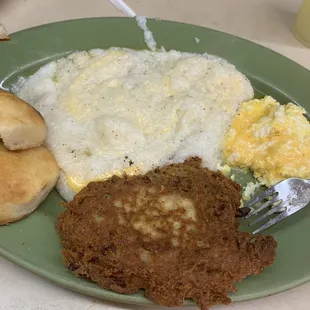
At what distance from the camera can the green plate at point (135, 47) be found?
129 cm

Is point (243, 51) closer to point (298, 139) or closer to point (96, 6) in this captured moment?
point (298, 139)

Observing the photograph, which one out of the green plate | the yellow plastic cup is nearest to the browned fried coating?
the green plate

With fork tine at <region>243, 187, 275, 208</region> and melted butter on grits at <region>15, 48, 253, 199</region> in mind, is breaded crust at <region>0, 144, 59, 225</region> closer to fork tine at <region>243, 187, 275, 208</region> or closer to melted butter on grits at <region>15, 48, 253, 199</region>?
melted butter on grits at <region>15, 48, 253, 199</region>

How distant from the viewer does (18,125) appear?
4.50 feet

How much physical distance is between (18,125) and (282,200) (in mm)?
854

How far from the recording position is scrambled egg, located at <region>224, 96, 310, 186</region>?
169 centimetres

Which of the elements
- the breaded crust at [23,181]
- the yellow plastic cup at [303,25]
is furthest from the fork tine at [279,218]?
the yellow plastic cup at [303,25]

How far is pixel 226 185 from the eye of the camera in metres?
1.54

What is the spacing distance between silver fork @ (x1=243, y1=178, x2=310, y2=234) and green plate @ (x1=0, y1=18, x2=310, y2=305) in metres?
0.03

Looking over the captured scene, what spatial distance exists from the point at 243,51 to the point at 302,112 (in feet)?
1.27

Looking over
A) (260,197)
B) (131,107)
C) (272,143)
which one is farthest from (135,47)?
(260,197)

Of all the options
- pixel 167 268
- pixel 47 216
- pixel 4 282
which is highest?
pixel 167 268

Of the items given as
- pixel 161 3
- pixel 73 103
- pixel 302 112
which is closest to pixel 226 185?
pixel 302 112

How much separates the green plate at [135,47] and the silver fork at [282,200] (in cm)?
3
